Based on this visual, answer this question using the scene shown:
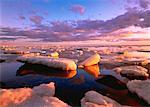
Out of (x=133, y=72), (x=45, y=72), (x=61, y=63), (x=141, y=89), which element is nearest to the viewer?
(x=141, y=89)

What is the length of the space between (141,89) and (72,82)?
196 centimetres

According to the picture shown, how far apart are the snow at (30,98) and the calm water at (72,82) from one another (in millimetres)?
413

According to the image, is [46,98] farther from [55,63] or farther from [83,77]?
[55,63]

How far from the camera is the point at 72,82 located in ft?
21.1

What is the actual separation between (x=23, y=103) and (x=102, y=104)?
1.44 metres

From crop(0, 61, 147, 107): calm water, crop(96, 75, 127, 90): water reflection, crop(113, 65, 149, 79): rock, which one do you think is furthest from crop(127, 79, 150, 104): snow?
crop(113, 65, 149, 79): rock

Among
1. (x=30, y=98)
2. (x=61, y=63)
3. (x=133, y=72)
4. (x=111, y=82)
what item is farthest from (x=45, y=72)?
(x=30, y=98)

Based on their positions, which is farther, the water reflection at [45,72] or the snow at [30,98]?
the water reflection at [45,72]

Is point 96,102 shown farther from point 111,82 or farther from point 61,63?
point 61,63

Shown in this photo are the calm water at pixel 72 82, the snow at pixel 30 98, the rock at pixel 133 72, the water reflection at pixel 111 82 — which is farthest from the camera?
the rock at pixel 133 72

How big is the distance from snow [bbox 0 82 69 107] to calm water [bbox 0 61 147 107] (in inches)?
16.3

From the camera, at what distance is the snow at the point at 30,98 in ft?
13.9

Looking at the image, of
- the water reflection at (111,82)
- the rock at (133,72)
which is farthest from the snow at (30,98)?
the rock at (133,72)

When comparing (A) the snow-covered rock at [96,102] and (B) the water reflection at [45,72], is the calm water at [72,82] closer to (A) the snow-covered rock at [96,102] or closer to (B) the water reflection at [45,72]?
(B) the water reflection at [45,72]
